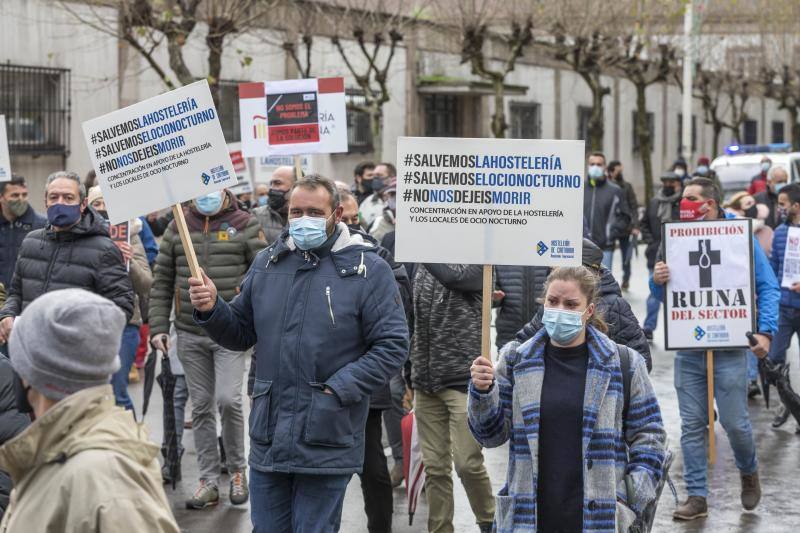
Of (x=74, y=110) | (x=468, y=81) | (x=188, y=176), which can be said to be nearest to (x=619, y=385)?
(x=188, y=176)

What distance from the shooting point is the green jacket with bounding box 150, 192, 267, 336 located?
786 centimetres

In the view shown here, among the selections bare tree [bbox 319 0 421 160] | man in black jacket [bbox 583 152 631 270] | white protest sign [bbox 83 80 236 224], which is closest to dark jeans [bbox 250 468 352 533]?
white protest sign [bbox 83 80 236 224]

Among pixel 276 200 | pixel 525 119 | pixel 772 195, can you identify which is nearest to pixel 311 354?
pixel 276 200

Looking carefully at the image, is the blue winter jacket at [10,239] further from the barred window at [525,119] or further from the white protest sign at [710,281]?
the barred window at [525,119]

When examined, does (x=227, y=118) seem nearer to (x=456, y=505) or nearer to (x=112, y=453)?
(x=456, y=505)

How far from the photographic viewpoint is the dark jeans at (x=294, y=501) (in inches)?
209

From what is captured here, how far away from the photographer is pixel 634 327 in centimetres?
628

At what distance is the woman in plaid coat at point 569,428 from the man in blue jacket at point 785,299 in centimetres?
597

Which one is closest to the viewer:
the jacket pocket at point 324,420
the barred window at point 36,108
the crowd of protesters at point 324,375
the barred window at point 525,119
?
the crowd of protesters at point 324,375

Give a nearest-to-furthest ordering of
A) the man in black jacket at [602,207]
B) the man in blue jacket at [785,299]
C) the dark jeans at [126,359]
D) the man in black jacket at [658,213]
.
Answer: the dark jeans at [126,359] < the man in blue jacket at [785,299] < the man in black jacket at [658,213] < the man in black jacket at [602,207]

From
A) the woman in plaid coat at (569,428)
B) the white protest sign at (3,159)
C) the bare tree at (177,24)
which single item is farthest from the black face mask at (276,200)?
the bare tree at (177,24)

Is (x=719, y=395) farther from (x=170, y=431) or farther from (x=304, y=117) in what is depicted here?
(x=304, y=117)

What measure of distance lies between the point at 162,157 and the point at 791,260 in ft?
20.7

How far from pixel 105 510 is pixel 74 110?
65.1ft
